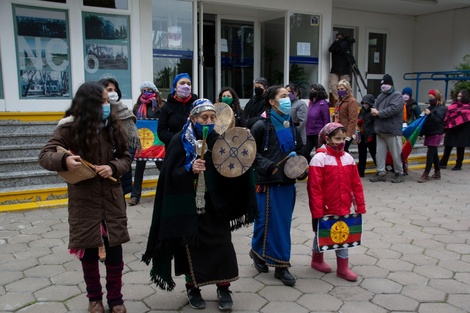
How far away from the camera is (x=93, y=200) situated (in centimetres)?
304

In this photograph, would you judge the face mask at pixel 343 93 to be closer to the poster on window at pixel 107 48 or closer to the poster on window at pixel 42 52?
the poster on window at pixel 107 48

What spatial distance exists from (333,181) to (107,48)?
654 cm

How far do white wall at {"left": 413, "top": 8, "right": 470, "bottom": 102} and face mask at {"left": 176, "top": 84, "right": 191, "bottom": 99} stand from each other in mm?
11535

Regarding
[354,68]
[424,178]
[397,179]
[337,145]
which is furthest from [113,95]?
[354,68]

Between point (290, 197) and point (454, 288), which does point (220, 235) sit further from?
point (454, 288)

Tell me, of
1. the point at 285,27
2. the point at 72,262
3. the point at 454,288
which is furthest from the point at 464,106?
the point at 72,262

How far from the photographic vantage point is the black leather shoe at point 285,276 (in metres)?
3.85

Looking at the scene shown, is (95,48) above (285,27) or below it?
below

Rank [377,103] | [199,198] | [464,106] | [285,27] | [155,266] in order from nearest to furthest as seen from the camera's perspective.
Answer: [199,198] < [155,266] < [377,103] < [464,106] < [285,27]

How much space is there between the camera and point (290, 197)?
3.86 meters

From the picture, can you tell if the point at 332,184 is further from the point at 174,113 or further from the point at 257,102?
the point at 257,102

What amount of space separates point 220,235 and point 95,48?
665 centimetres

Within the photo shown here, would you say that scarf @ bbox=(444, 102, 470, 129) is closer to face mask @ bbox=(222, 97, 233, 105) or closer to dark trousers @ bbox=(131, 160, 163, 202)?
face mask @ bbox=(222, 97, 233, 105)

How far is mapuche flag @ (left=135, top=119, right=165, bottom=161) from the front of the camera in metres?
6.30
